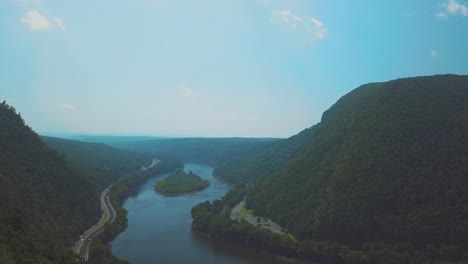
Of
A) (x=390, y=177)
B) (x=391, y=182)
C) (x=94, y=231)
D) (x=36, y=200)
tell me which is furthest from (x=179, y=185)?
(x=391, y=182)

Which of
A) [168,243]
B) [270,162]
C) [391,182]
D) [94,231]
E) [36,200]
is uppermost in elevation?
[391,182]

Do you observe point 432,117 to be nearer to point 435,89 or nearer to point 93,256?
point 435,89

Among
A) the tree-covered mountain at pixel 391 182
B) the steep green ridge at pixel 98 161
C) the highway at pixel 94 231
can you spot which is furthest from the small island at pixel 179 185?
the tree-covered mountain at pixel 391 182

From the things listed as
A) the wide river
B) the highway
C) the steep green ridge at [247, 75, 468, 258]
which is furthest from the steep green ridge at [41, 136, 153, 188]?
the steep green ridge at [247, 75, 468, 258]

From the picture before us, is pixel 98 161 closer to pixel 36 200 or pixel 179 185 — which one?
pixel 179 185

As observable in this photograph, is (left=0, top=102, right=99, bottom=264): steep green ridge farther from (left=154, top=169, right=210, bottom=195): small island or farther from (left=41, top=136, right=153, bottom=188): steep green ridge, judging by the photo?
(left=154, top=169, right=210, bottom=195): small island

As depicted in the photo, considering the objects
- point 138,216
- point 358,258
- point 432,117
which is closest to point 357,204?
point 358,258
